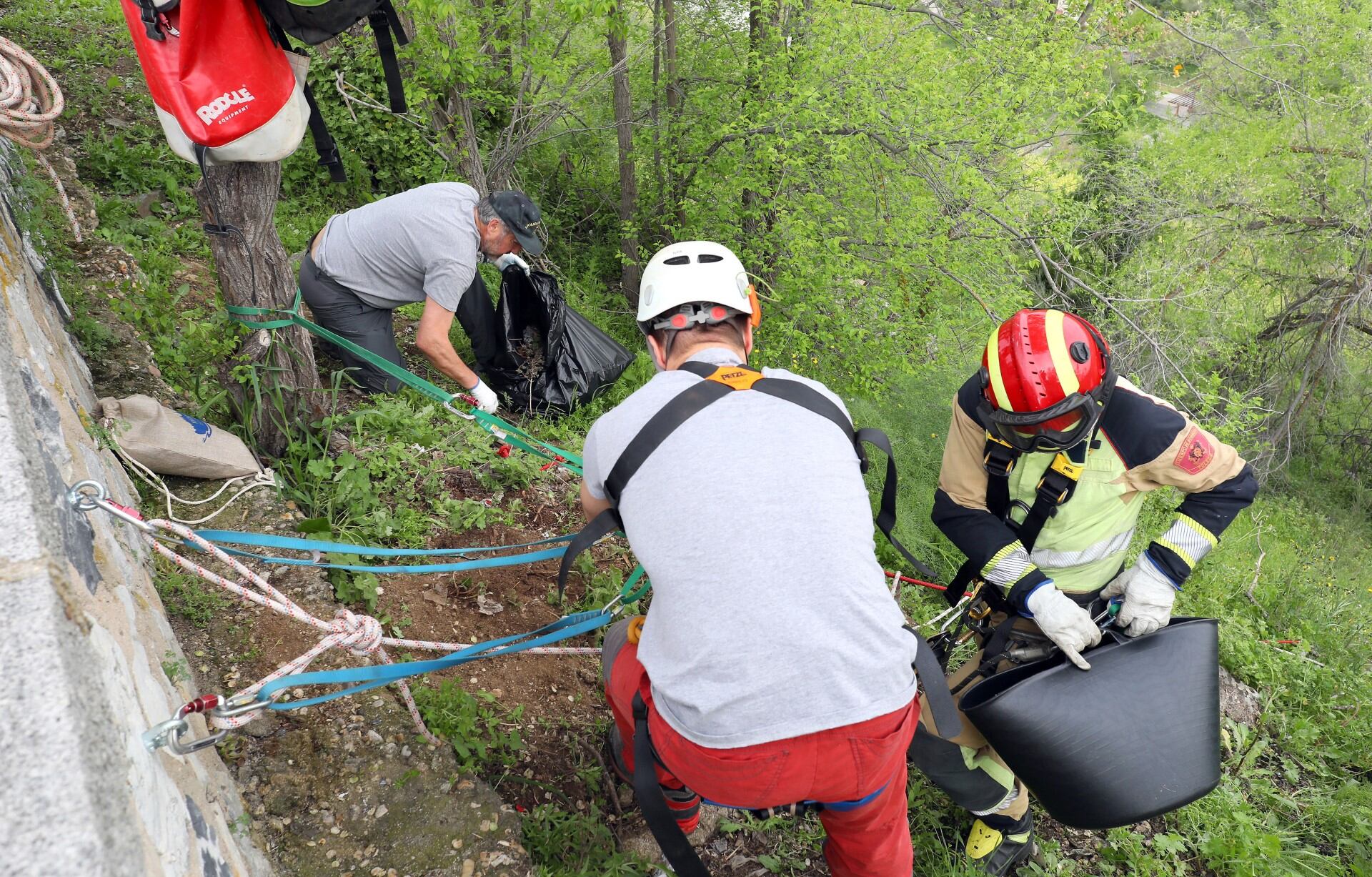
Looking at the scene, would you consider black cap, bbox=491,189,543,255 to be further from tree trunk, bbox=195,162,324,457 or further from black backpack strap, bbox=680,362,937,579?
black backpack strap, bbox=680,362,937,579

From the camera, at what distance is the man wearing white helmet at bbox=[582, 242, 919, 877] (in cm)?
152

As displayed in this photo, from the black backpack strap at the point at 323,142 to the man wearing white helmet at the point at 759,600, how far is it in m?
1.77

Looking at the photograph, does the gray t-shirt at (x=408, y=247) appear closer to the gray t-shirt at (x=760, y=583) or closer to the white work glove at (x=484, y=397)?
the white work glove at (x=484, y=397)

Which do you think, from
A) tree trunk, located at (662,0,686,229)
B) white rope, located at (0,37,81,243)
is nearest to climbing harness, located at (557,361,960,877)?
white rope, located at (0,37,81,243)

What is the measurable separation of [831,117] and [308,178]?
14.4 ft

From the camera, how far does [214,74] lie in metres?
2.30

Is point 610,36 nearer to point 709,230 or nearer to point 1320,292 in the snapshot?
point 709,230

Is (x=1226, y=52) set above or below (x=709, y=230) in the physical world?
above

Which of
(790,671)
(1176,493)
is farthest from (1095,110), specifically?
(790,671)

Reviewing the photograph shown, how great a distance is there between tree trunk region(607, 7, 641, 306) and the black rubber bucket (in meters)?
4.72

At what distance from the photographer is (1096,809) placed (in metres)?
2.29

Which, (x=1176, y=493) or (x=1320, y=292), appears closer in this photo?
(x=1176, y=493)

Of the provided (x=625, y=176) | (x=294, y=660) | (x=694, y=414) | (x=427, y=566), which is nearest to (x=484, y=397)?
(x=427, y=566)

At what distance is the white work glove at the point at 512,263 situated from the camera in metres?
4.30
